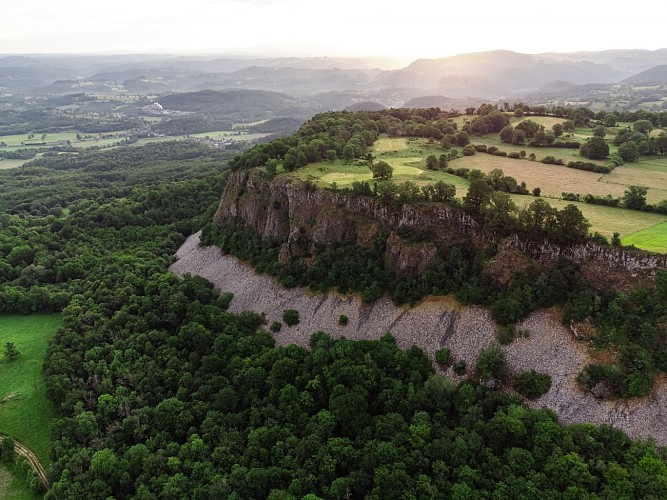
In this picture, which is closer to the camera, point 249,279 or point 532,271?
point 532,271

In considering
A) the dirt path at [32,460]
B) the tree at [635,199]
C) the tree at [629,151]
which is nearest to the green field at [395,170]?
the tree at [635,199]

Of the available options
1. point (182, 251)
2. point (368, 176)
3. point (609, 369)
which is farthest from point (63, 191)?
point (609, 369)

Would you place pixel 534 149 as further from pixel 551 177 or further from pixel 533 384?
pixel 533 384

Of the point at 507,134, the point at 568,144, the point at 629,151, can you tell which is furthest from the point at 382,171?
the point at 629,151

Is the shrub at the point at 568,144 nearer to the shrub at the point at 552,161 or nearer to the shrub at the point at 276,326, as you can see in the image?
the shrub at the point at 552,161

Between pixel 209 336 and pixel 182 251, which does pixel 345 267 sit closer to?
pixel 209 336

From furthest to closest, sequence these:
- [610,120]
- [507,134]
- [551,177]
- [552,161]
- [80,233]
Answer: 1. [80,233]
2. [610,120]
3. [507,134]
4. [552,161]
5. [551,177]
